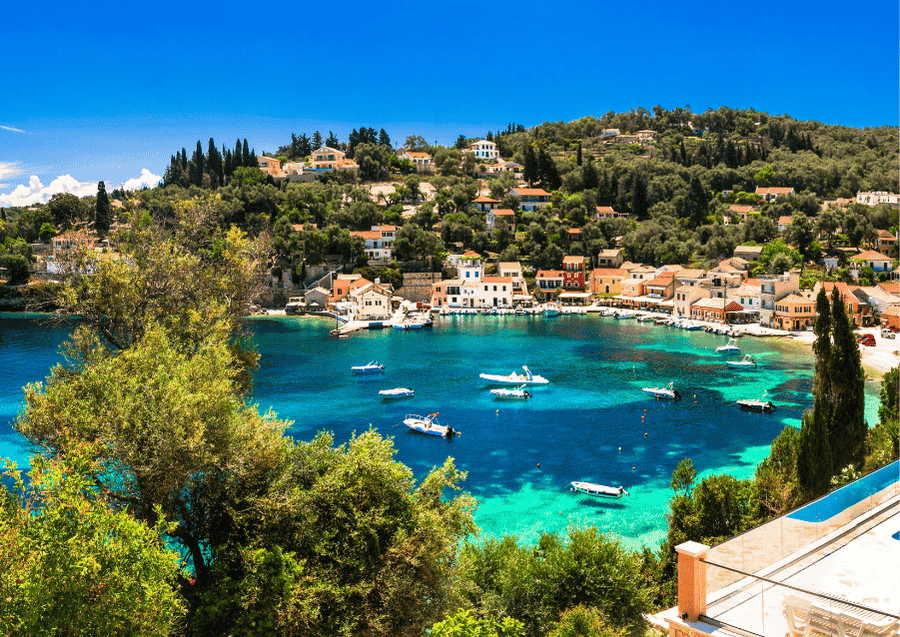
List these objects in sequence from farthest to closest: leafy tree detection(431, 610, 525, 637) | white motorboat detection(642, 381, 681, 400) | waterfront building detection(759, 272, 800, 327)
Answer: waterfront building detection(759, 272, 800, 327)
white motorboat detection(642, 381, 681, 400)
leafy tree detection(431, 610, 525, 637)

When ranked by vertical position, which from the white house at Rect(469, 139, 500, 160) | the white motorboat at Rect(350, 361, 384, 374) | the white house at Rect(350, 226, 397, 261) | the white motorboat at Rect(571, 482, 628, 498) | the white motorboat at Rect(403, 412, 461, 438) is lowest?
the white motorboat at Rect(571, 482, 628, 498)

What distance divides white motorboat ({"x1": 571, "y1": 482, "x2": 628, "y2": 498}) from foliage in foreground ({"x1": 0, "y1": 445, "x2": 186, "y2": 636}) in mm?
15883

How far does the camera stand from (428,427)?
90.3 feet

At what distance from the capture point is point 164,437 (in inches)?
347

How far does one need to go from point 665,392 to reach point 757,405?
4.50 m

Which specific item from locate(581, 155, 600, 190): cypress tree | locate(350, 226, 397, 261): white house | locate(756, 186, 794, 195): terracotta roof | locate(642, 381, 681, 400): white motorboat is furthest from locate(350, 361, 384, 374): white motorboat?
locate(756, 186, 794, 195): terracotta roof

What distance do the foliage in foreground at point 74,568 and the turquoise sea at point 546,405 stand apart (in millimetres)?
11389

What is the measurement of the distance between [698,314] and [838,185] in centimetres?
4802

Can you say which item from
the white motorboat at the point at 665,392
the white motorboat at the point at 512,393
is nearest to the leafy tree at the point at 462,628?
the white motorboat at the point at 512,393

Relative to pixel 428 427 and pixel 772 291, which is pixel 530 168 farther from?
pixel 428 427

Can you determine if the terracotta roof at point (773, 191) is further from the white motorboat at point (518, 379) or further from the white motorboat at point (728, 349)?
the white motorboat at point (518, 379)

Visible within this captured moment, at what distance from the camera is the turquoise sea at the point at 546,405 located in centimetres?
2112

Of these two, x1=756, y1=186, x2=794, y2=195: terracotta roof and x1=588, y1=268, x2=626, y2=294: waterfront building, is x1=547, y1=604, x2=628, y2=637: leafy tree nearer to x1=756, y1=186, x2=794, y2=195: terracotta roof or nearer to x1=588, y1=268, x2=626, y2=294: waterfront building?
x1=588, y1=268, x2=626, y2=294: waterfront building

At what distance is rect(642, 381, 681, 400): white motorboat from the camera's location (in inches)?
1280
